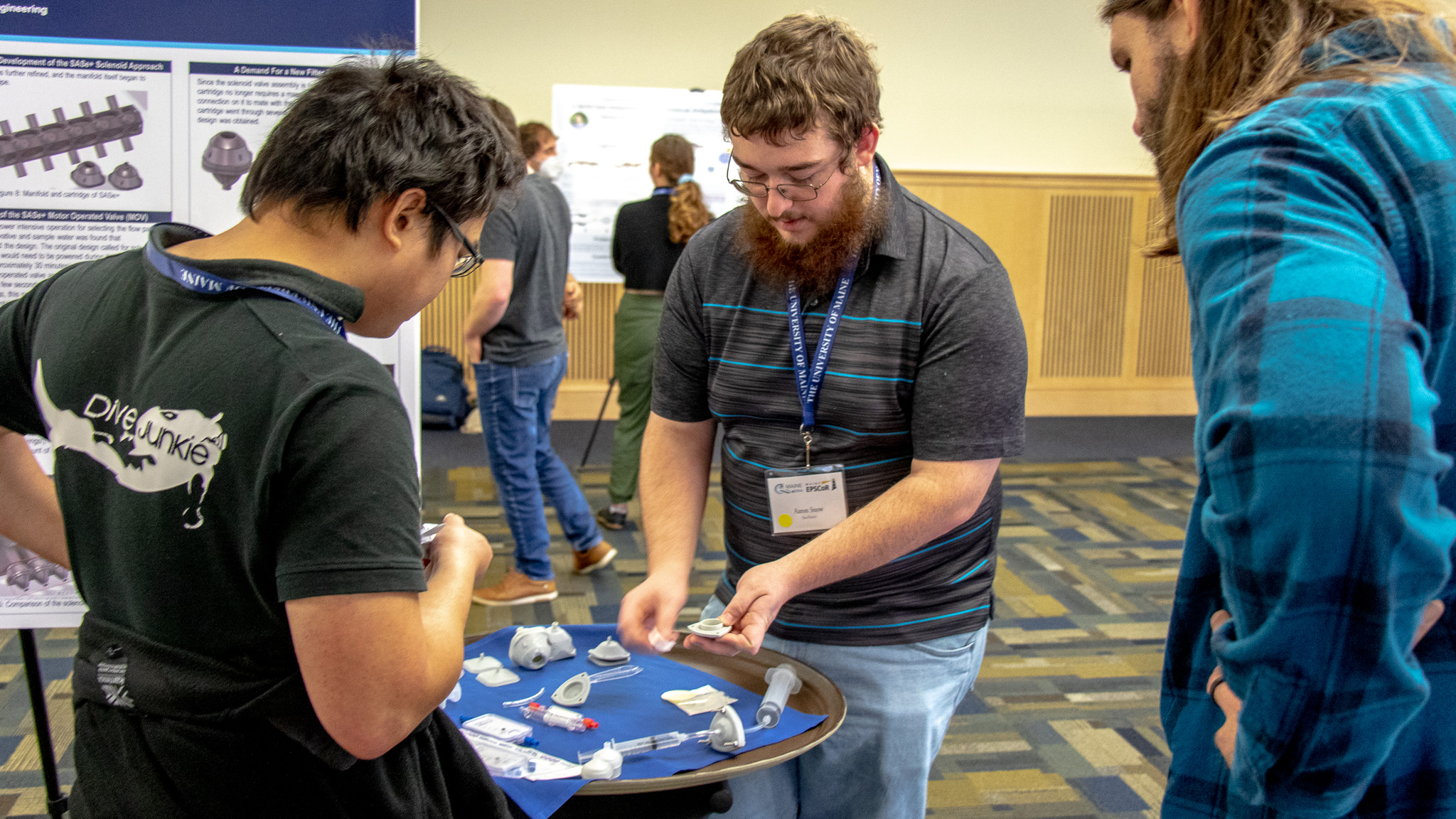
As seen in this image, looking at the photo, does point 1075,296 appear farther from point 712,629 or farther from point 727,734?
point 727,734

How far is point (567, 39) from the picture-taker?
19.5 ft

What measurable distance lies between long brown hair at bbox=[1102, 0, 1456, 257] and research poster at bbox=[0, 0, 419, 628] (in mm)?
1387

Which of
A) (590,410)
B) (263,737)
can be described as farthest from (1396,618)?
(590,410)

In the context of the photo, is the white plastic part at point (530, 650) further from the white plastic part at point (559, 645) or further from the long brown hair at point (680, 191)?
the long brown hair at point (680, 191)

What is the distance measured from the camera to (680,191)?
13.3ft

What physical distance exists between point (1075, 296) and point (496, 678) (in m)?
5.93

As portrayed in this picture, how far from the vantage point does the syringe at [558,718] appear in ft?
4.07

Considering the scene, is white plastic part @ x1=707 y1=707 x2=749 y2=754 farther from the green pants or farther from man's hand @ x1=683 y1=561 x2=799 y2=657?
the green pants

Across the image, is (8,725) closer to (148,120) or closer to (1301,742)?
(148,120)

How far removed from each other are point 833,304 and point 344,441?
0.78 meters

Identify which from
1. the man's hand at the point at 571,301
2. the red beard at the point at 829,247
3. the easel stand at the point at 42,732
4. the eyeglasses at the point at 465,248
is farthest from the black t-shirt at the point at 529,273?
the eyeglasses at the point at 465,248

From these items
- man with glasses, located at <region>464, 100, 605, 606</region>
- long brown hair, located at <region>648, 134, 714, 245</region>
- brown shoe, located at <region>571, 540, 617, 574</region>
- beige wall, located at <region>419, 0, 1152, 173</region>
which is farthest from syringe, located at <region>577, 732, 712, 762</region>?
beige wall, located at <region>419, 0, 1152, 173</region>

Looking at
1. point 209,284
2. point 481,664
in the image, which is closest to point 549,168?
point 481,664

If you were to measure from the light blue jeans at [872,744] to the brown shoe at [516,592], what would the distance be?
7.23ft
